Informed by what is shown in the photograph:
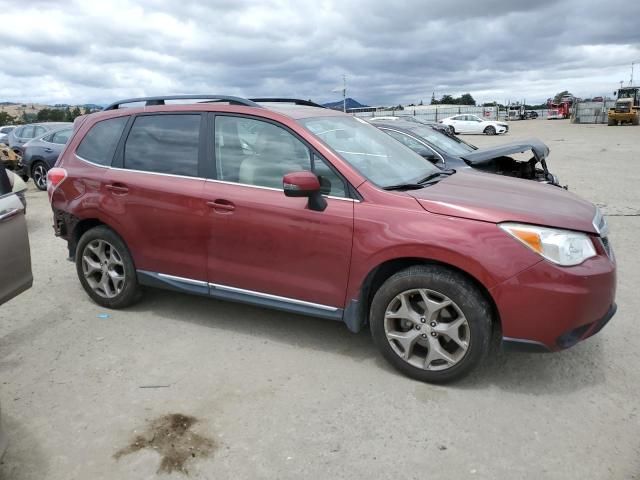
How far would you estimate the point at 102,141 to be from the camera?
189 inches

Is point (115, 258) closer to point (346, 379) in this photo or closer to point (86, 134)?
point (86, 134)

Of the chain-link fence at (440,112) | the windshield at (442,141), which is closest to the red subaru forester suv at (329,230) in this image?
the windshield at (442,141)

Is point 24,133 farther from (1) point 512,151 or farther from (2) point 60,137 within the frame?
(1) point 512,151

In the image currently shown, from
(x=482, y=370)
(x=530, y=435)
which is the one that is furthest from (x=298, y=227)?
(x=530, y=435)

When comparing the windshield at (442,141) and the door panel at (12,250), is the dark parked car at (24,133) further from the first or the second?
the door panel at (12,250)

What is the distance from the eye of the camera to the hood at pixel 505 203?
10.7 ft

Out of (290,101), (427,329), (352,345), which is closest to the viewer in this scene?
(427,329)

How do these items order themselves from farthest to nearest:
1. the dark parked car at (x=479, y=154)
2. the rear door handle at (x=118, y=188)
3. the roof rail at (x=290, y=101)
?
the dark parked car at (x=479, y=154), the roof rail at (x=290, y=101), the rear door handle at (x=118, y=188)

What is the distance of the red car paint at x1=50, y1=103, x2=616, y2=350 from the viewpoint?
10.4 feet

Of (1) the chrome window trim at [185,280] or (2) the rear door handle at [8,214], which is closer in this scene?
(2) the rear door handle at [8,214]

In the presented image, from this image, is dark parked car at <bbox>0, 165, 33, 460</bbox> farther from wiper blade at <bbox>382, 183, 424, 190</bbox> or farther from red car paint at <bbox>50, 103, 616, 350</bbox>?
wiper blade at <bbox>382, 183, 424, 190</bbox>

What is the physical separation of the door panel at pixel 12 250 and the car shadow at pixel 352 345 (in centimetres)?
121

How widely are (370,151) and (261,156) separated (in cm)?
84

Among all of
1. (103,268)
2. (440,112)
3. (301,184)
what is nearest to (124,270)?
(103,268)
